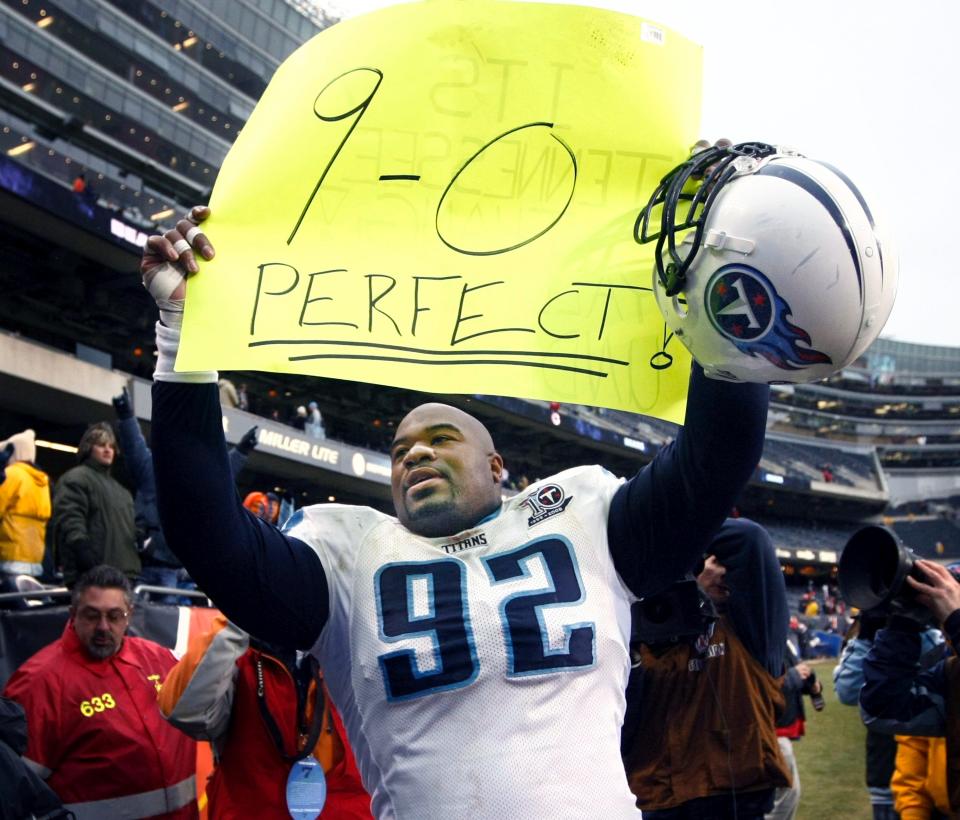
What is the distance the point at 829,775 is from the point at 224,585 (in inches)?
279

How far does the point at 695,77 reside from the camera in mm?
2186

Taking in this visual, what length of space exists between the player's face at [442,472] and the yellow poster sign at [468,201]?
0.77ft

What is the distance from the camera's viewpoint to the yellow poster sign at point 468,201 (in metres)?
2.05

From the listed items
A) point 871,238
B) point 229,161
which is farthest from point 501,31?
point 871,238

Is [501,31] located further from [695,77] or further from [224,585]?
[224,585]


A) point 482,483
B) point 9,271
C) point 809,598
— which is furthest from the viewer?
point 809,598

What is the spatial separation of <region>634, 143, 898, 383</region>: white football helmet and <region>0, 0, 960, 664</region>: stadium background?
15.9 meters

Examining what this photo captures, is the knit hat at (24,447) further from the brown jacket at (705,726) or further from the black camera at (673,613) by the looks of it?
the black camera at (673,613)

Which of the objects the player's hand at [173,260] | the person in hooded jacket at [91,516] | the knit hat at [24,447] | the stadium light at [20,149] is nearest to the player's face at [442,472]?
the player's hand at [173,260]

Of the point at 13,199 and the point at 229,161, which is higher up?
the point at 13,199

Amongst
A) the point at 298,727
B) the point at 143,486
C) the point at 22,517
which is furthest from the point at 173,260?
the point at 22,517

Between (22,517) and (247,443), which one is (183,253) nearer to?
(247,443)

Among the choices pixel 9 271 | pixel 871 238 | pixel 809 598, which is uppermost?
pixel 9 271

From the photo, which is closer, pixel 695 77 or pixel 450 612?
pixel 450 612
